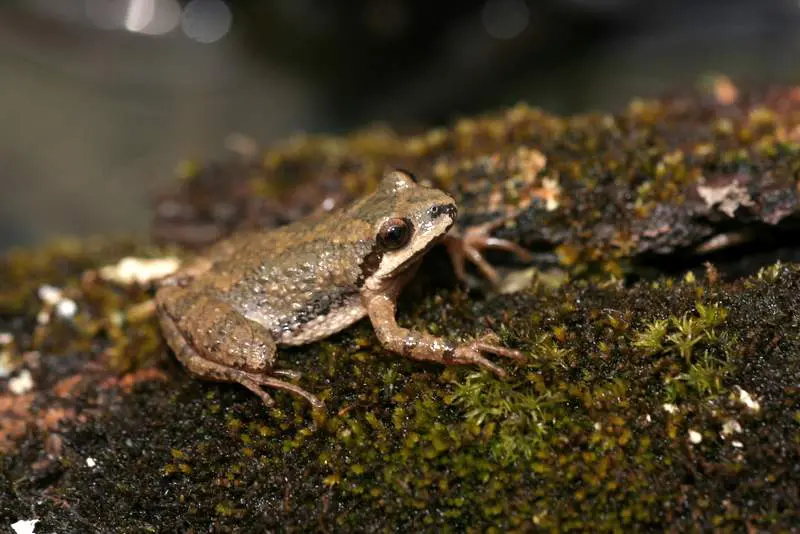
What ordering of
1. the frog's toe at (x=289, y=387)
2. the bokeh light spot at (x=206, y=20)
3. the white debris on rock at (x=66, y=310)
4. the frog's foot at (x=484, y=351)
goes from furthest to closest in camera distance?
the bokeh light spot at (x=206, y=20) < the white debris on rock at (x=66, y=310) < the frog's toe at (x=289, y=387) < the frog's foot at (x=484, y=351)

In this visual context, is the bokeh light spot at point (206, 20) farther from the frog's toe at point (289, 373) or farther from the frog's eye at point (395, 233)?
the frog's toe at point (289, 373)

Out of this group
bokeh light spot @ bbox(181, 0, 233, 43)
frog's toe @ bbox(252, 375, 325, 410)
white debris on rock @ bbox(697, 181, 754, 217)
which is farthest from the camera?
bokeh light spot @ bbox(181, 0, 233, 43)

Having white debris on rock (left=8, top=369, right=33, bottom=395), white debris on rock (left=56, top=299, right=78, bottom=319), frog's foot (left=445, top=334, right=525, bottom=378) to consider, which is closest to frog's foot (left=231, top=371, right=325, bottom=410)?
frog's foot (left=445, top=334, right=525, bottom=378)

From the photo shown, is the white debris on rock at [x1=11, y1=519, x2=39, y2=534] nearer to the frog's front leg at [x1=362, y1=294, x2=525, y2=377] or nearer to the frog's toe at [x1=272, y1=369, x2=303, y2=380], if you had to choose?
the frog's toe at [x1=272, y1=369, x2=303, y2=380]

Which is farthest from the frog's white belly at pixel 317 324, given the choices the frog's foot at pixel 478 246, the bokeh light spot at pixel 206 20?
the bokeh light spot at pixel 206 20

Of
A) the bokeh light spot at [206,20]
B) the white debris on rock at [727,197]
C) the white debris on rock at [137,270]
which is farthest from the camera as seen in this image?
the bokeh light spot at [206,20]

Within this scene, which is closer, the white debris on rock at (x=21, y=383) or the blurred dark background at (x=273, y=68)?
the white debris on rock at (x=21, y=383)

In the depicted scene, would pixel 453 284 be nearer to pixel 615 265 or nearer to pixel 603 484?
pixel 615 265
